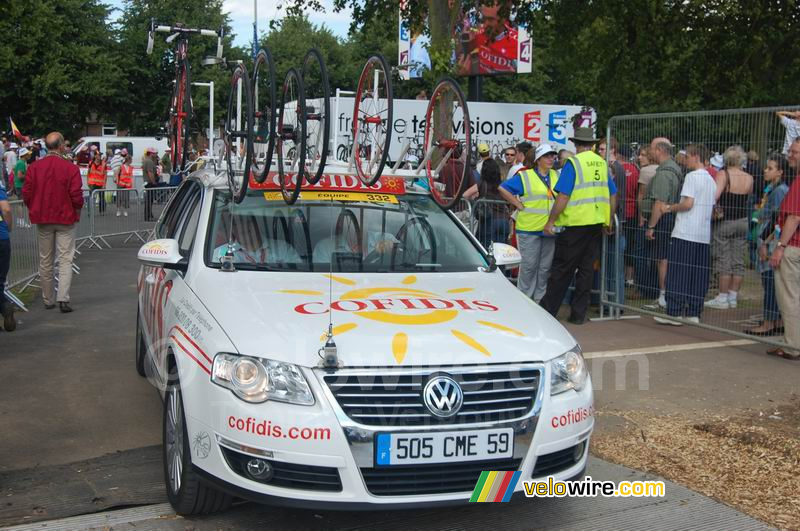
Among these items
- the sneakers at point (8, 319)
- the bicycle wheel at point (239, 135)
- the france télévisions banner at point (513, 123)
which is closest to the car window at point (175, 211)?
the bicycle wheel at point (239, 135)

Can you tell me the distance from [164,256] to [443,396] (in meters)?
2.08

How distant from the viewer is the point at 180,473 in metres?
4.51

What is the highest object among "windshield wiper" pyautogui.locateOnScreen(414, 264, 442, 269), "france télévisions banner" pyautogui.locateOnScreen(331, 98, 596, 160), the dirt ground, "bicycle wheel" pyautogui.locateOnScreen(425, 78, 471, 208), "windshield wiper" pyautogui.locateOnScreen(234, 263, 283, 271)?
"france télévisions banner" pyautogui.locateOnScreen(331, 98, 596, 160)

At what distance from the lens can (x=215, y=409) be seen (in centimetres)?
413

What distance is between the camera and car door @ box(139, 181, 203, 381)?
540 cm

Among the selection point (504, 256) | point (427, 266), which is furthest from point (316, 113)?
point (504, 256)

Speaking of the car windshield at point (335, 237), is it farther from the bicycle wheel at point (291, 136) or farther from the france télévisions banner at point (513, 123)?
the france télévisions banner at point (513, 123)

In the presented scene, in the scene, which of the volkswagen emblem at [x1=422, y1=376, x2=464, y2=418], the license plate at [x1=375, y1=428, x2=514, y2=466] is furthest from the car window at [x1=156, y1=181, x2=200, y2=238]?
the license plate at [x1=375, y1=428, x2=514, y2=466]

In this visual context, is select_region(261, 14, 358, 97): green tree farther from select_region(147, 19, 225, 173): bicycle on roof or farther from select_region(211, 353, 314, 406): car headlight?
select_region(211, 353, 314, 406): car headlight

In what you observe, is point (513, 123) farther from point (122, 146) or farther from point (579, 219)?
point (122, 146)

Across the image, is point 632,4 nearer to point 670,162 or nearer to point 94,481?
point 670,162

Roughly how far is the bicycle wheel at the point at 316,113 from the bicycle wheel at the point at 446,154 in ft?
2.70

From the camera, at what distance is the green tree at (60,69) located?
1699 inches

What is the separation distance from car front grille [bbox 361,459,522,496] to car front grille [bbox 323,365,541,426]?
20cm
